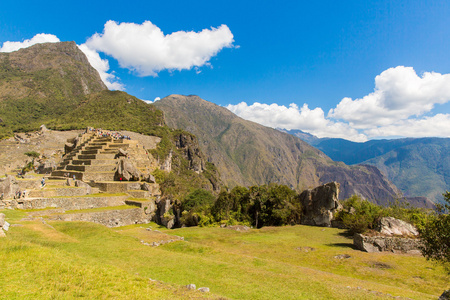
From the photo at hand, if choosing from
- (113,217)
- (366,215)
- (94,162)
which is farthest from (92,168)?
(366,215)

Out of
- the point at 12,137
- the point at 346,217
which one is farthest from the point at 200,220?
the point at 12,137

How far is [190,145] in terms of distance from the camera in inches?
6998

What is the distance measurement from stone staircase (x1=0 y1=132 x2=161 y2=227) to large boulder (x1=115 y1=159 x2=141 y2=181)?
5.03 feet

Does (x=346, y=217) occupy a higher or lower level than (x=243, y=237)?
higher

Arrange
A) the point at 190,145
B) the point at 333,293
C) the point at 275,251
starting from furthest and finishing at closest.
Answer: the point at 190,145 → the point at 275,251 → the point at 333,293

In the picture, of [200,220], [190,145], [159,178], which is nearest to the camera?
[200,220]

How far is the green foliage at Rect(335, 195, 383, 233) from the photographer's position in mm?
22859

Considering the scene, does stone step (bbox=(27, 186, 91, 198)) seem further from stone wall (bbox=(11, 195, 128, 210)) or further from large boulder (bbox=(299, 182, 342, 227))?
large boulder (bbox=(299, 182, 342, 227))

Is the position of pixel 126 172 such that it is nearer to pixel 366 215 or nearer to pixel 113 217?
pixel 113 217

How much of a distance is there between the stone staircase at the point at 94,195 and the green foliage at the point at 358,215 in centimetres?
2545

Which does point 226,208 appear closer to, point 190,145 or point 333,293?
Answer: point 333,293

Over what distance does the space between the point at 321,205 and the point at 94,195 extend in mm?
30105

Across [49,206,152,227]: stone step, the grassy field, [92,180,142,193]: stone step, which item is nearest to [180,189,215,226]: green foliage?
[49,206,152,227]: stone step

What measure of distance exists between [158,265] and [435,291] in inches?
554
